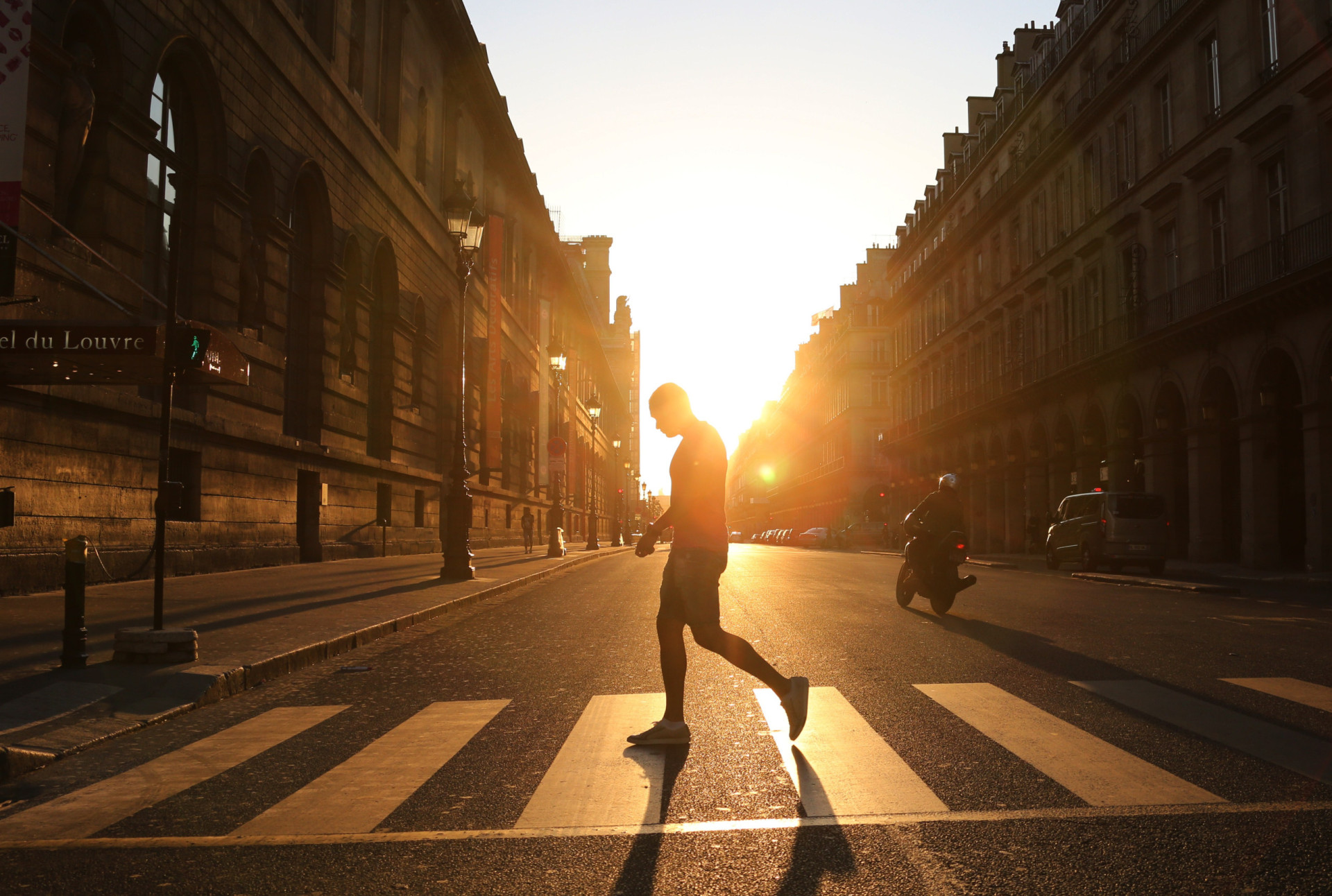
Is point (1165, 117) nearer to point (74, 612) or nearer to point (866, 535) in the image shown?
point (74, 612)

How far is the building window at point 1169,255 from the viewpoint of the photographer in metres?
30.6

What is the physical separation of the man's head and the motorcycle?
7426mm

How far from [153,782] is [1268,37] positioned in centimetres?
2847

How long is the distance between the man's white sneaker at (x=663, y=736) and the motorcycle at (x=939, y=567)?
300 inches

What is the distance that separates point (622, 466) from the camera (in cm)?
9875

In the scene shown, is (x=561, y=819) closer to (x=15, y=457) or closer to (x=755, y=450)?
(x=15, y=457)

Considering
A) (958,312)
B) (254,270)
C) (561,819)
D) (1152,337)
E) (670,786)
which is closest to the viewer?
(561,819)

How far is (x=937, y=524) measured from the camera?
13008 mm

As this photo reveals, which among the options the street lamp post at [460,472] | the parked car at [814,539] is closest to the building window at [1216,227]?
the street lamp post at [460,472]

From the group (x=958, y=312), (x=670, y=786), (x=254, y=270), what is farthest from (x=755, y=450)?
(x=670, y=786)

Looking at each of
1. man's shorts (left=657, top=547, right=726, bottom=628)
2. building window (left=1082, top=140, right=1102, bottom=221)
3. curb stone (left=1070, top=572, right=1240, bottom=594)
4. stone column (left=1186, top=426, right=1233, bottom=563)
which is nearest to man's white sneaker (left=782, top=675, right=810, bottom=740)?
man's shorts (left=657, top=547, right=726, bottom=628)

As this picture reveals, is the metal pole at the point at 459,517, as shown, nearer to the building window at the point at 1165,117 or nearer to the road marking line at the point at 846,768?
the road marking line at the point at 846,768

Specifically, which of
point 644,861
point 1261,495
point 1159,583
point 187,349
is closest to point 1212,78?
point 1261,495

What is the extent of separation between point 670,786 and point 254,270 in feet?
51.8
